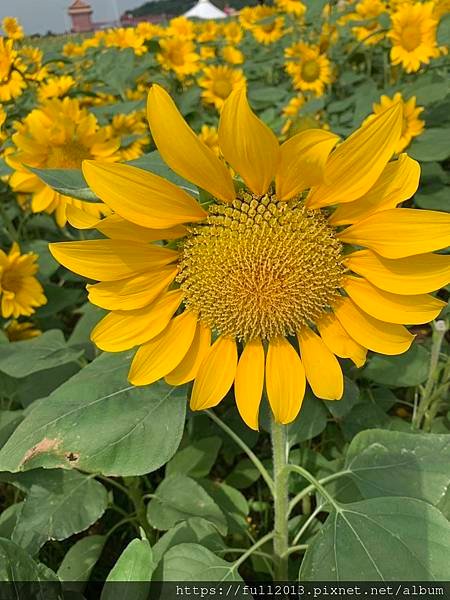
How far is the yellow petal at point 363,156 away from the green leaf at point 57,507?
2.83ft

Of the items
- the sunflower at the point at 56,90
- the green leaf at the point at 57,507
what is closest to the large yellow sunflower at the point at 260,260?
the green leaf at the point at 57,507

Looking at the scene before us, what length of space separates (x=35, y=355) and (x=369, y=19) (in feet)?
11.5

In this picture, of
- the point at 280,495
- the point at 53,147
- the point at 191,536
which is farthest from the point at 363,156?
the point at 53,147

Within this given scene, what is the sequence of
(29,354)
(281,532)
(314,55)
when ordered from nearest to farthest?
(281,532), (29,354), (314,55)

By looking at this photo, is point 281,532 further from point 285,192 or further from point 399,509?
point 285,192

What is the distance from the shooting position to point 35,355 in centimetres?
145

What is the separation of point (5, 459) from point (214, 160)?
0.61 meters

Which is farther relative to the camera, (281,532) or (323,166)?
(281,532)

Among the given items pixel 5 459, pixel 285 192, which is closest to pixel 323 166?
pixel 285 192

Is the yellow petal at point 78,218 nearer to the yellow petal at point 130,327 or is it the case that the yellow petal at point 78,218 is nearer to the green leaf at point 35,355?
the yellow petal at point 130,327

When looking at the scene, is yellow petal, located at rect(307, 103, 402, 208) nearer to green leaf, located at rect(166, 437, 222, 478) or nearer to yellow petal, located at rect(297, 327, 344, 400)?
yellow petal, located at rect(297, 327, 344, 400)

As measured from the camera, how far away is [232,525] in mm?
1469

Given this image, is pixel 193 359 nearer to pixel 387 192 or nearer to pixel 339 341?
pixel 339 341

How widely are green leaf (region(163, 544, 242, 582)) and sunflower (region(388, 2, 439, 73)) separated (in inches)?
111
